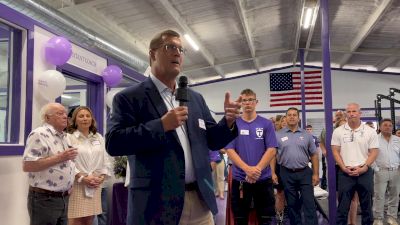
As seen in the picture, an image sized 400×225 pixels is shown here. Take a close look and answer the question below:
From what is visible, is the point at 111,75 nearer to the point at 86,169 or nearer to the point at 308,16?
the point at 86,169

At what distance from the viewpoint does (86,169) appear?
149 inches

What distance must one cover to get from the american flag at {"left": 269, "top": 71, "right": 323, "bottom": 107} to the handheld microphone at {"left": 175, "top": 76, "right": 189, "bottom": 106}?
43.4ft

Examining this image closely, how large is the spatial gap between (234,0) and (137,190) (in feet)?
21.5

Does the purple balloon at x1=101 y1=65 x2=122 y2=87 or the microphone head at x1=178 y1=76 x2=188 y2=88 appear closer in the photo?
the microphone head at x1=178 y1=76 x2=188 y2=88

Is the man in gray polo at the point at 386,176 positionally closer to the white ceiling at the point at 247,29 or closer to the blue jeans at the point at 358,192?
the blue jeans at the point at 358,192

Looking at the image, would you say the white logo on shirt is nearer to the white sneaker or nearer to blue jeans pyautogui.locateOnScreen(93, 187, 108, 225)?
blue jeans pyautogui.locateOnScreen(93, 187, 108, 225)

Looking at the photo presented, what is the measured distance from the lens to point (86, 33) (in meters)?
6.09

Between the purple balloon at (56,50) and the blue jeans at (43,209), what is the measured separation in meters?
1.64

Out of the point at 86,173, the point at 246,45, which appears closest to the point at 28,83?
the point at 86,173

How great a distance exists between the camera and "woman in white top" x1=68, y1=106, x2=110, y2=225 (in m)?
3.69

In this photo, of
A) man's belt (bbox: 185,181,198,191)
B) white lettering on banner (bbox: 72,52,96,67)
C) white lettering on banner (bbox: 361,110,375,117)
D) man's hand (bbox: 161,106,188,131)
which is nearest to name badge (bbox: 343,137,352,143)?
white lettering on banner (bbox: 72,52,96,67)

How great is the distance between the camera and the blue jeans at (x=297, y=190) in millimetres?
4676

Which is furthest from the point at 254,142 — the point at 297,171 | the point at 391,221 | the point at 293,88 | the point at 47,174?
the point at 293,88

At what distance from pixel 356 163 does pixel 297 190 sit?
78cm
